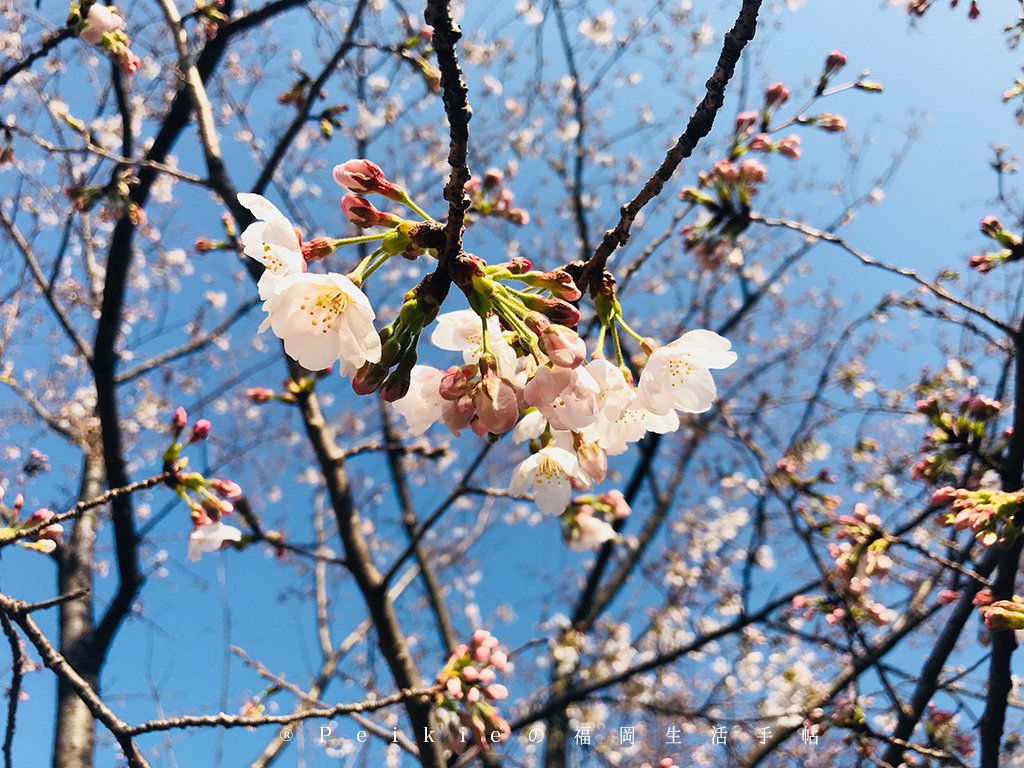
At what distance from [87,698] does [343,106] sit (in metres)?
2.83

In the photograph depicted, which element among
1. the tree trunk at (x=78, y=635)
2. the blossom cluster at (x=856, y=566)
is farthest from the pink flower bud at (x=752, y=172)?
the tree trunk at (x=78, y=635)

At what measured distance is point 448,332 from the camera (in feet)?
4.19

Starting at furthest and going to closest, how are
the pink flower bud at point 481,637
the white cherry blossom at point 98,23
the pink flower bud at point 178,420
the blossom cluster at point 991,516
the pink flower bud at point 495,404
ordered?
the white cherry blossom at point 98,23 < the pink flower bud at point 481,637 < the pink flower bud at point 178,420 < the blossom cluster at point 991,516 < the pink flower bud at point 495,404

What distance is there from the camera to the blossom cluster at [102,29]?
234 cm

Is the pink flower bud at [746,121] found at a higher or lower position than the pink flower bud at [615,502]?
higher

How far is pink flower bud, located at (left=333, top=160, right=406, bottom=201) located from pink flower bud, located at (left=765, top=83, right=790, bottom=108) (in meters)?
2.27

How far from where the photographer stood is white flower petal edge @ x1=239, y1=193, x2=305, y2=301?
41.8 inches

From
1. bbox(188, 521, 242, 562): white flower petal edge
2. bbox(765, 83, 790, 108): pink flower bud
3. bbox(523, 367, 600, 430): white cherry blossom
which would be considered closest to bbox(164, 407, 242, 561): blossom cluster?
bbox(188, 521, 242, 562): white flower petal edge

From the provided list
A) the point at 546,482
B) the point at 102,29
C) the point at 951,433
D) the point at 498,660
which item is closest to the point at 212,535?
the point at 498,660

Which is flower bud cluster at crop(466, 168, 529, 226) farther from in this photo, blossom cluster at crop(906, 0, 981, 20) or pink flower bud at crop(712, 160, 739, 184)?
blossom cluster at crop(906, 0, 981, 20)

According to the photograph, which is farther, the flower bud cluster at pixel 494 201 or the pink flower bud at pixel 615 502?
the flower bud cluster at pixel 494 201

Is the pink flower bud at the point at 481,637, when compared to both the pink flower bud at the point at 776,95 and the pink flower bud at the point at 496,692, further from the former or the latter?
the pink flower bud at the point at 776,95

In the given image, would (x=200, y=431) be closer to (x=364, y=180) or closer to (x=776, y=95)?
(x=364, y=180)

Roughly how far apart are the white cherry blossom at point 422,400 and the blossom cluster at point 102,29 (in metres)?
2.16
